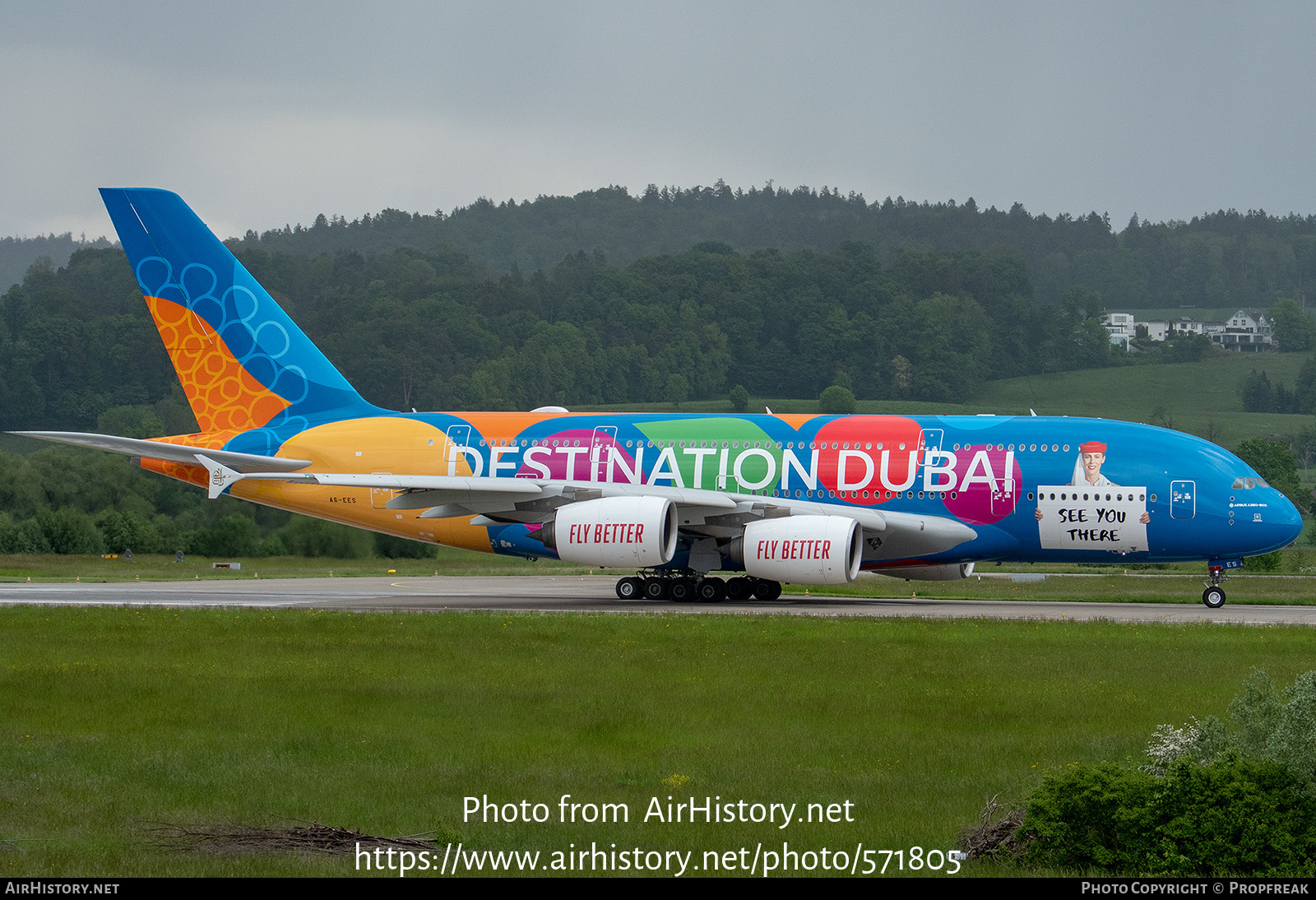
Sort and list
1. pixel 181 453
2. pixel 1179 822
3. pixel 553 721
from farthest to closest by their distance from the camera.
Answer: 1. pixel 181 453
2. pixel 553 721
3. pixel 1179 822

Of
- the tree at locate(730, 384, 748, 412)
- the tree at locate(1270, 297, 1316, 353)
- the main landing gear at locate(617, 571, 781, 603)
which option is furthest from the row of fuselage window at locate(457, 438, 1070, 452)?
the tree at locate(1270, 297, 1316, 353)

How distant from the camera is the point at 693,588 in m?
31.1

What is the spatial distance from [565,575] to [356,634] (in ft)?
74.7

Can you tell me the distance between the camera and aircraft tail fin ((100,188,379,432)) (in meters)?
33.3

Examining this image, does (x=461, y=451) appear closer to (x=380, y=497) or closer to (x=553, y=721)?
(x=380, y=497)

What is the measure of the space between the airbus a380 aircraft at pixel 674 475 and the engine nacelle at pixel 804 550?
1.5 inches

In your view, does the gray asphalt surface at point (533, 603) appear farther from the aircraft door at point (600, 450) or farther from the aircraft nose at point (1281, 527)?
the aircraft door at point (600, 450)

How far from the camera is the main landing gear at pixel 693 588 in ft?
102

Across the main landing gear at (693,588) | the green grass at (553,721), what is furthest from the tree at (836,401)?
the green grass at (553,721)

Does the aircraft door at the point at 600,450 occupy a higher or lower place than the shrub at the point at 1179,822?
higher

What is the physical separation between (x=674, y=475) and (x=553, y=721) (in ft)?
55.2

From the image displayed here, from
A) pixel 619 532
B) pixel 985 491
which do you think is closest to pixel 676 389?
pixel 985 491
